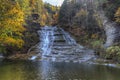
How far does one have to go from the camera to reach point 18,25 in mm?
23500

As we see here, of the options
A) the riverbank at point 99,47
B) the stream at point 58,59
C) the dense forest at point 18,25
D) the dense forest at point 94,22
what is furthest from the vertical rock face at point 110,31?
the dense forest at point 18,25

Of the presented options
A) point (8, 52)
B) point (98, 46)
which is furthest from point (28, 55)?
point (98, 46)

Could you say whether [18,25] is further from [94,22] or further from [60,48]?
[94,22]

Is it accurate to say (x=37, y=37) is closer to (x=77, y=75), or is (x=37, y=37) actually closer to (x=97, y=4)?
(x=97, y=4)

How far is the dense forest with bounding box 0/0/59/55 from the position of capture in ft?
66.1

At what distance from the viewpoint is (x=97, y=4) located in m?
39.4

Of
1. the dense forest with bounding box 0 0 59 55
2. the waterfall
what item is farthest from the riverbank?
the dense forest with bounding box 0 0 59 55

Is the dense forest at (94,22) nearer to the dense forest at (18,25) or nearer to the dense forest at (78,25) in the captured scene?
the dense forest at (78,25)

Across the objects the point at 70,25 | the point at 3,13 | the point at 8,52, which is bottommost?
the point at 8,52

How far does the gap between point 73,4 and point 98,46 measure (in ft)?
57.2

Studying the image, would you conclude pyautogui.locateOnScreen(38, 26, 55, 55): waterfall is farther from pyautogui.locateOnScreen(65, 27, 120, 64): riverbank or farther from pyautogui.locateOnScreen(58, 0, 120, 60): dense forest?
pyautogui.locateOnScreen(65, 27, 120, 64): riverbank

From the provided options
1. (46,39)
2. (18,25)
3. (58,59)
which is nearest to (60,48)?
(58,59)

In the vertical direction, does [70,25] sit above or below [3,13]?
below

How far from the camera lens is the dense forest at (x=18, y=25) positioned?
20.2 metres
